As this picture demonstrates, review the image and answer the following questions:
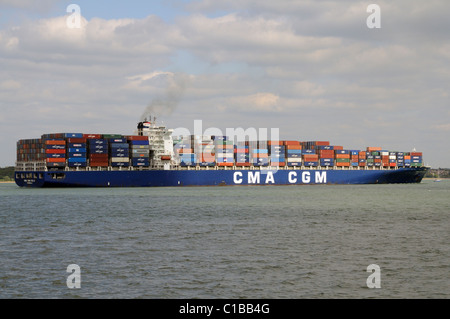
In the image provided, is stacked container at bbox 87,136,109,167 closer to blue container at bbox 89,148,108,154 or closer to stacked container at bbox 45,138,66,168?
blue container at bbox 89,148,108,154

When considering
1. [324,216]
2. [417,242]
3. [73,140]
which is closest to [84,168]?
[73,140]

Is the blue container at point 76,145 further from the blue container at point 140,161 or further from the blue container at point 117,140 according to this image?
the blue container at point 140,161

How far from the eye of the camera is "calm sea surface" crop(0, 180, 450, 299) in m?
18.7

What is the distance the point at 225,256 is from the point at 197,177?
258 ft

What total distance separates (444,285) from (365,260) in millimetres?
4901

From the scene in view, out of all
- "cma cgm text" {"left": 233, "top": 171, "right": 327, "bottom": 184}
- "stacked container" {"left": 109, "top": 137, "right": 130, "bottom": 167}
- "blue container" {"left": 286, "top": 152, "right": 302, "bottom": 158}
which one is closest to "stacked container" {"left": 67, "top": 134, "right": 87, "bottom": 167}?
"stacked container" {"left": 109, "top": 137, "right": 130, "bottom": 167}

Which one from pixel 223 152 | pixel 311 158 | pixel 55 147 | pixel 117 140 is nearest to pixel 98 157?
pixel 117 140

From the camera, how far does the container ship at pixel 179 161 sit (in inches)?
3674

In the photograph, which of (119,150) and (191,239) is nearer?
(191,239)

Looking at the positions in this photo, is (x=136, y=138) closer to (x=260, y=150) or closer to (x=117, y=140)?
(x=117, y=140)

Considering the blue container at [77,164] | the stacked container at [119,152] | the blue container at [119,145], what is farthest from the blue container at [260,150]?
the blue container at [77,164]
